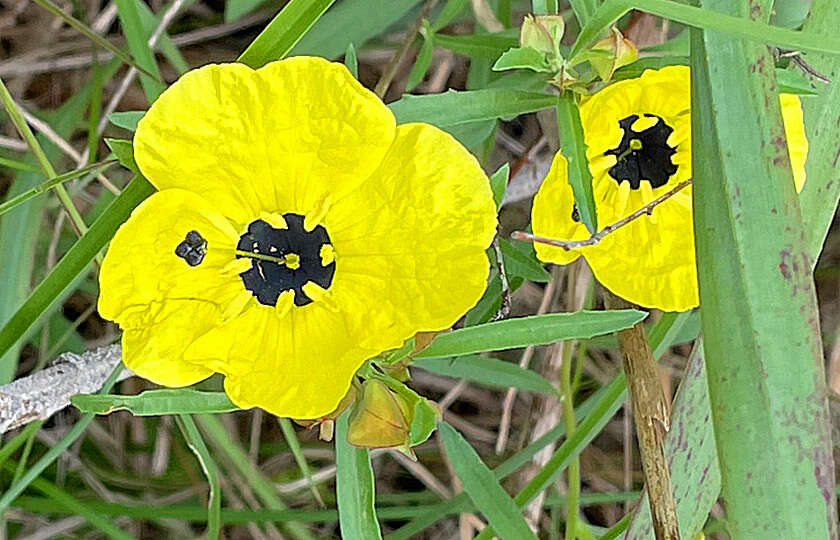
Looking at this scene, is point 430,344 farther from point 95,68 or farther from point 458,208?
point 95,68

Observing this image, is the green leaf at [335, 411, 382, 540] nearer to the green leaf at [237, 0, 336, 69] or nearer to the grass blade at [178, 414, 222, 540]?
the grass blade at [178, 414, 222, 540]

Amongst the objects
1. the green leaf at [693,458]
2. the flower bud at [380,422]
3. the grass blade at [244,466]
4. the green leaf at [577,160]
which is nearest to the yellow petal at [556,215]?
the green leaf at [577,160]

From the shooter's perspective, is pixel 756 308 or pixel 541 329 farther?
pixel 541 329

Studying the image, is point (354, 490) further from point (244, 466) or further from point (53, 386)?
point (244, 466)

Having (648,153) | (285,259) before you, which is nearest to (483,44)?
(648,153)

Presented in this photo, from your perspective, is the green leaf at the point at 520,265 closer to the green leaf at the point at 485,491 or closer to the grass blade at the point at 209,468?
the green leaf at the point at 485,491

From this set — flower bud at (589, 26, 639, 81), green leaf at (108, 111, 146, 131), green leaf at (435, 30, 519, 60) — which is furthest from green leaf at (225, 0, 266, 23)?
flower bud at (589, 26, 639, 81)
